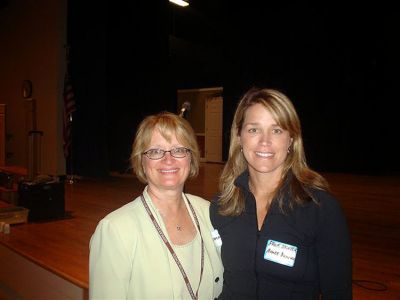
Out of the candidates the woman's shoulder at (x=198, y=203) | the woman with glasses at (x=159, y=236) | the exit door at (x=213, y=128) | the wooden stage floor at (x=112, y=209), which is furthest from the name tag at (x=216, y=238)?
the exit door at (x=213, y=128)

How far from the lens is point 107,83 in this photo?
831 centimetres

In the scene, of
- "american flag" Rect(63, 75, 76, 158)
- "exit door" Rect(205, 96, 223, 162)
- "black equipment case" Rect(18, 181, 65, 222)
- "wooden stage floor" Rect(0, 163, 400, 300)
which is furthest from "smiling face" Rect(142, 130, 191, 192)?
"exit door" Rect(205, 96, 223, 162)

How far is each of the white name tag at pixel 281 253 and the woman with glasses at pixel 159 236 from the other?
250 millimetres

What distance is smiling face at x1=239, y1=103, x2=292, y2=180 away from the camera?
5.10 ft

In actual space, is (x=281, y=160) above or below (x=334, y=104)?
below

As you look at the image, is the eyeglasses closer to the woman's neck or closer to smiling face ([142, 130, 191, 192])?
smiling face ([142, 130, 191, 192])

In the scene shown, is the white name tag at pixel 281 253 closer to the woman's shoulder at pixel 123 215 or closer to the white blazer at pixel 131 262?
the white blazer at pixel 131 262

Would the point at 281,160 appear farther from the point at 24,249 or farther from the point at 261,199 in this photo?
the point at 24,249

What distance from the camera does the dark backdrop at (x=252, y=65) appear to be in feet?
27.3

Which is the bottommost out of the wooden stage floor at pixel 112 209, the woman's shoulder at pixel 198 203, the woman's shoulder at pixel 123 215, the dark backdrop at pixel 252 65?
the wooden stage floor at pixel 112 209

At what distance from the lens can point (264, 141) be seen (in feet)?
5.12

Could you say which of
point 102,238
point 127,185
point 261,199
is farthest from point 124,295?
point 127,185

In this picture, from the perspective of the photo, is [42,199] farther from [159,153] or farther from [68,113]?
[159,153]

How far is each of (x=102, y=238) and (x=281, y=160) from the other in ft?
2.58
